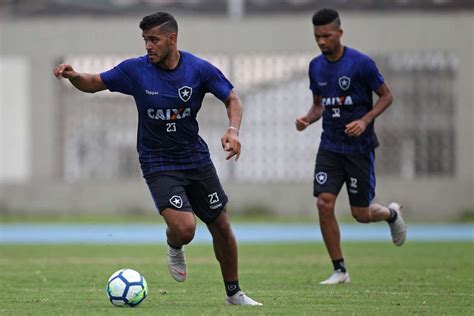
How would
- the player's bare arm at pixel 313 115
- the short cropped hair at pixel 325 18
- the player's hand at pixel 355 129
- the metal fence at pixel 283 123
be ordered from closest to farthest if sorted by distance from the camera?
the player's hand at pixel 355 129
the short cropped hair at pixel 325 18
the player's bare arm at pixel 313 115
the metal fence at pixel 283 123

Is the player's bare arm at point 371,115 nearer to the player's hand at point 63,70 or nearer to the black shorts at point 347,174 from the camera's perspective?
the black shorts at point 347,174

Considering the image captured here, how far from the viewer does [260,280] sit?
12.8 metres

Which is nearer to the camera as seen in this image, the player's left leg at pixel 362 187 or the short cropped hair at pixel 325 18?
the short cropped hair at pixel 325 18

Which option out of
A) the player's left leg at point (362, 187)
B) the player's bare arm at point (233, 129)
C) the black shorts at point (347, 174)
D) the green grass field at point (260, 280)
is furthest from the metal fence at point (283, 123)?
the player's bare arm at point (233, 129)

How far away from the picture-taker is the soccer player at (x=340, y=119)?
12453 millimetres

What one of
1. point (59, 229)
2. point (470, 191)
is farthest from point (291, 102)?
point (59, 229)

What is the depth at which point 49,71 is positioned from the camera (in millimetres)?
28094

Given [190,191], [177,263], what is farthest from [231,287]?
[190,191]

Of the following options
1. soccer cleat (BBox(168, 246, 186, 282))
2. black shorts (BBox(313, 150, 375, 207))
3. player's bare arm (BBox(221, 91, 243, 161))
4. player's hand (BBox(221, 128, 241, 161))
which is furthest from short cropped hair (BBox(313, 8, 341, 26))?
player's hand (BBox(221, 128, 241, 161))

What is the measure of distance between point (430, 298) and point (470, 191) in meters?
16.7

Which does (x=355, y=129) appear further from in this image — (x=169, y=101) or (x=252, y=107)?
(x=252, y=107)

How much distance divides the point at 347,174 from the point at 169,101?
3.44m

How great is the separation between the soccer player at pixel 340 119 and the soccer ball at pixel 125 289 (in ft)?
9.93

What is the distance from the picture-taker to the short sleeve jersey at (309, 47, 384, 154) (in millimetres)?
12516
